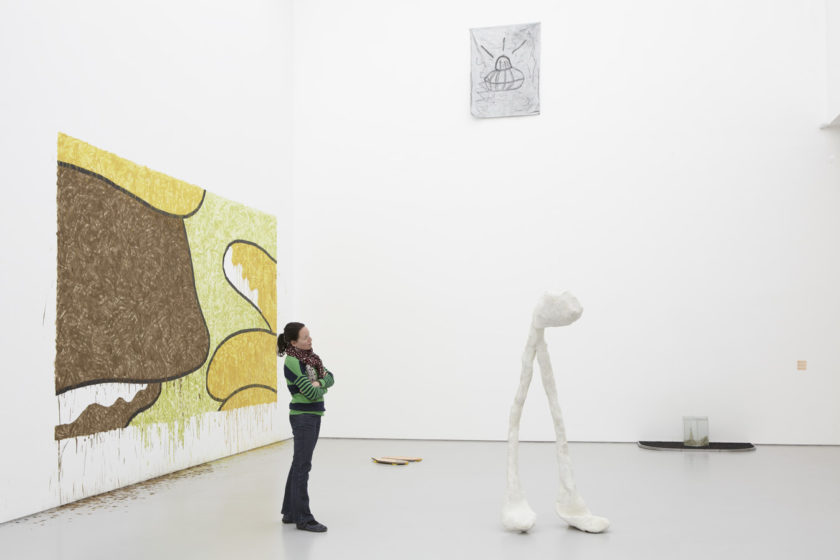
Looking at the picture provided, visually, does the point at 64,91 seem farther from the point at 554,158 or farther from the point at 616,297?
the point at 616,297

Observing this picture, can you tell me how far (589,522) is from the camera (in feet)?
13.9

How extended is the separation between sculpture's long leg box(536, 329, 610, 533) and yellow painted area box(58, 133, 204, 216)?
3.31 metres

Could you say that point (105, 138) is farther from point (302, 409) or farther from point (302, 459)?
point (302, 459)

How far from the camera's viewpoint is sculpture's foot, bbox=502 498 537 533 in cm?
421

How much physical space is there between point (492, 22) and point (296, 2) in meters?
2.36

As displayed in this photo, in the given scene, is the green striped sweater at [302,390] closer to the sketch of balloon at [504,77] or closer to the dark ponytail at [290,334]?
the dark ponytail at [290,334]

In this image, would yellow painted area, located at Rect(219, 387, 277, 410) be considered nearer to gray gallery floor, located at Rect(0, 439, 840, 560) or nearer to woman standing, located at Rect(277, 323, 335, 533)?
gray gallery floor, located at Rect(0, 439, 840, 560)

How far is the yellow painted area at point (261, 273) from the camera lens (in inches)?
299

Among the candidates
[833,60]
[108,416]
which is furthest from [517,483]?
[833,60]

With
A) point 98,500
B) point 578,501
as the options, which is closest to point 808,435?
point 578,501

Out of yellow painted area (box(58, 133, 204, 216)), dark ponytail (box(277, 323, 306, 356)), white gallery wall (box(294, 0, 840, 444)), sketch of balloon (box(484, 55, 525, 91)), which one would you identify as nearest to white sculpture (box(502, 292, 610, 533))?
dark ponytail (box(277, 323, 306, 356))

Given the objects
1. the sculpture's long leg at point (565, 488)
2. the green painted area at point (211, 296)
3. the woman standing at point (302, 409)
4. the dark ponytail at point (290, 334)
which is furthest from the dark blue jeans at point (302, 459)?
the green painted area at point (211, 296)

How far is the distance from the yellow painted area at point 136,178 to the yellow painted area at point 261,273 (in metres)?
0.89

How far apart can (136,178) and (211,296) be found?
1.45 m
